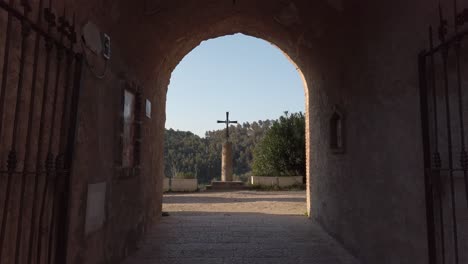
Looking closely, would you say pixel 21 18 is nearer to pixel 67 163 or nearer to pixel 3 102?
pixel 3 102

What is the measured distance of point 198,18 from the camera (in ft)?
20.0

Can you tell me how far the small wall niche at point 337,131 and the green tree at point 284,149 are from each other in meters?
15.0

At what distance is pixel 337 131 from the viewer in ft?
19.0

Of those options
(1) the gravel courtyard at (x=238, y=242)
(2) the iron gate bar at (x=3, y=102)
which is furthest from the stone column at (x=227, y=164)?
(2) the iron gate bar at (x=3, y=102)

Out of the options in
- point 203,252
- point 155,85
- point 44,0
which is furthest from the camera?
point 155,85

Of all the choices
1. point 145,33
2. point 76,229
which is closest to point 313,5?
point 145,33

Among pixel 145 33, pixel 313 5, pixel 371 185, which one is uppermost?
pixel 313 5

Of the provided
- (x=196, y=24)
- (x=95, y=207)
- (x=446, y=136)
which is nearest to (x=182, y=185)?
(x=196, y=24)

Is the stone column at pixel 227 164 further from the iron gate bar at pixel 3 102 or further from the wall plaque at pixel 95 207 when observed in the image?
the iron gate bar at pixel 3 102

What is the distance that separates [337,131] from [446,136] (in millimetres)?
3164

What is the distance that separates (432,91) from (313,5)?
9.55 feet

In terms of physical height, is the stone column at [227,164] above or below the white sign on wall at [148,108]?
below

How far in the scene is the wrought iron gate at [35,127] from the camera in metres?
2.04

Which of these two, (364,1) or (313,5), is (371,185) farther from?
(313,5)
